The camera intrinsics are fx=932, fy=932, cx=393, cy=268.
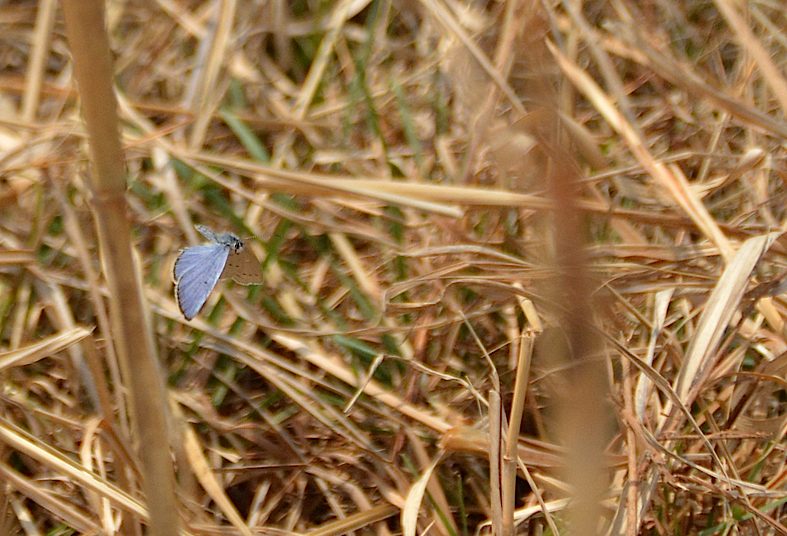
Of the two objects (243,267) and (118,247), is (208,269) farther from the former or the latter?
(118,247)

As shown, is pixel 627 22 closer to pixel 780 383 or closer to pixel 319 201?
pixel 319 201

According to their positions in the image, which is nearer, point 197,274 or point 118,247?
point 118,247

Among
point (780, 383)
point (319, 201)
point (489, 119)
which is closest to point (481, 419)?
point (780, 383)

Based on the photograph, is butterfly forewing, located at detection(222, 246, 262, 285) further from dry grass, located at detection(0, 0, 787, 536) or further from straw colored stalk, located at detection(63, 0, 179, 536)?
straw colored stalk, located at detection(63, 0, 179, 536)

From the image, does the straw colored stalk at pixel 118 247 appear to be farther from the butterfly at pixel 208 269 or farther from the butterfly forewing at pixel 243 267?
the butterfly forewing at pixel 243 267

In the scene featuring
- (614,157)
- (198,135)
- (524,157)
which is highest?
(524,157)

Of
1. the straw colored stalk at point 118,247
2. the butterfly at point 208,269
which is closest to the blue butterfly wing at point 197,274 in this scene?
the butterfly at point 208,269

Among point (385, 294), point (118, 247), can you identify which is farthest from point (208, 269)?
point (118, 247)
